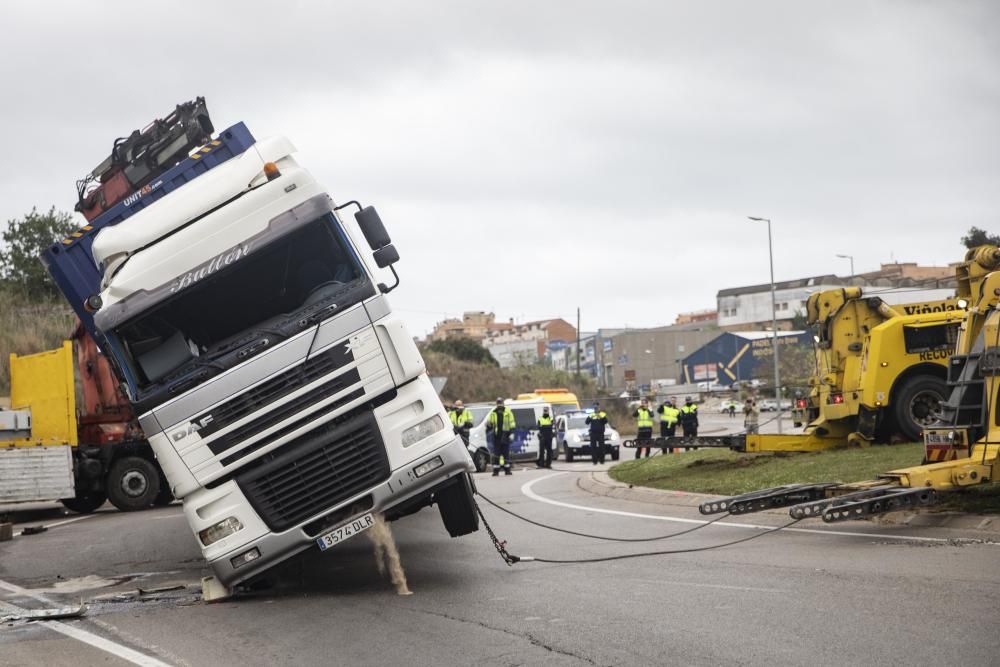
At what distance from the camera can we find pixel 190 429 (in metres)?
8.52

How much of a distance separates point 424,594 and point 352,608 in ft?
2.11

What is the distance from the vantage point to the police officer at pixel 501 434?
26.3 metres

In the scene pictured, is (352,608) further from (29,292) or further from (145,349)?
(29,292)

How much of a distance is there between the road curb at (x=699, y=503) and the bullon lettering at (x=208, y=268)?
22.2 ft

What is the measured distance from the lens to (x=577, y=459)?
3541 centimetres

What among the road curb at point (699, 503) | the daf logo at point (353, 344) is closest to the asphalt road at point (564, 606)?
the road curb at point (699, 503)

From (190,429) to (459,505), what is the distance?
2.24 metres

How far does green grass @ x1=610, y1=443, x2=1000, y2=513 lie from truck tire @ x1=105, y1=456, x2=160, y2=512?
8734 mm

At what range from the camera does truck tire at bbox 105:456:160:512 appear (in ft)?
69.5

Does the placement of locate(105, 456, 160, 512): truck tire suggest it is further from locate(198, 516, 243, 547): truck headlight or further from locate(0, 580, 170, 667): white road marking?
locate(198, 516, 243, 547): truck headlight

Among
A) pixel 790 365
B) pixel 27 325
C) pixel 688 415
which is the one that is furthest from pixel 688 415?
pixel 790 365

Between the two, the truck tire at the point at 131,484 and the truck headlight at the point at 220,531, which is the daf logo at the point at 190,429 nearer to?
the truck headlight at the point at 220,531

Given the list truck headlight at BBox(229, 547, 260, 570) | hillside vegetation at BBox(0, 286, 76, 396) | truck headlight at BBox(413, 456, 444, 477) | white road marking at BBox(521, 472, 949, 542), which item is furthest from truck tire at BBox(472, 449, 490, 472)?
truck headlight at BBox(229, 547, 260, 570)

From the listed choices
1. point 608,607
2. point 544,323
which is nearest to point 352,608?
point 608,607
